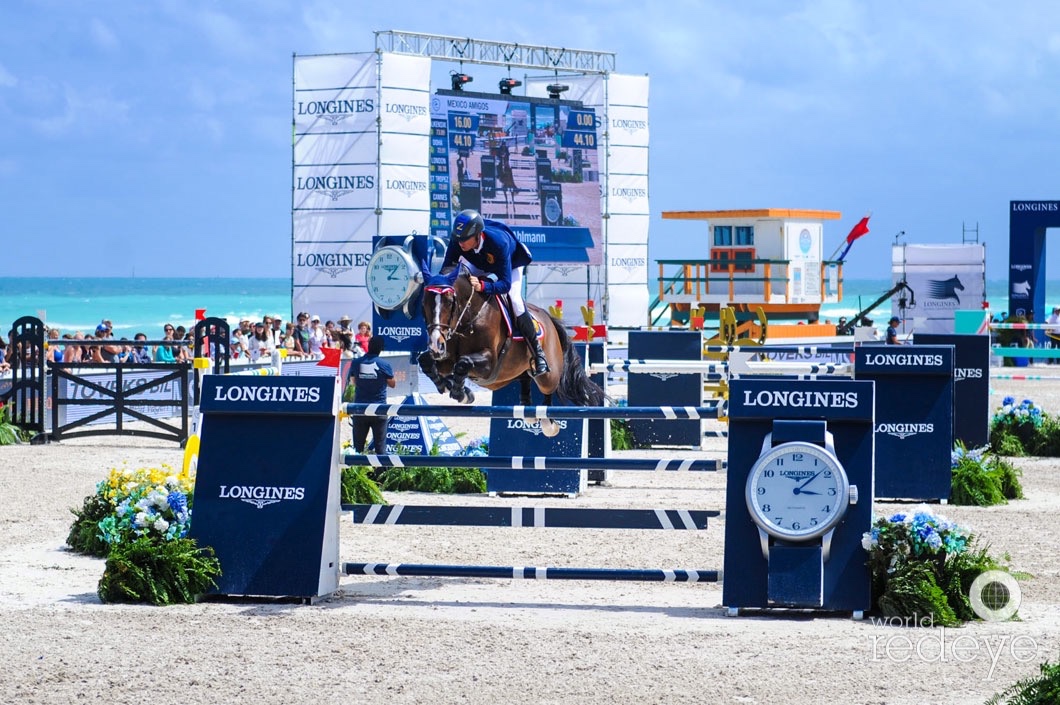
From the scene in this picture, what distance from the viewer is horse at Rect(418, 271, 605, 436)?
8867 mm

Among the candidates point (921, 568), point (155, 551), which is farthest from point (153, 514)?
point (921, 568)

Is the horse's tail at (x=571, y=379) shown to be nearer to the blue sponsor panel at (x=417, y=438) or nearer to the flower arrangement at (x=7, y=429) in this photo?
the blue sponsor panel at (x=417, y=438)

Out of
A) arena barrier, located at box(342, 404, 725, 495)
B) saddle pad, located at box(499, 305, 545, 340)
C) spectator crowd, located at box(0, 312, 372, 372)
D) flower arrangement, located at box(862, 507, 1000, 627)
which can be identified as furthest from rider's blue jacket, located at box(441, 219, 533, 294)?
spectator crowd, located at box(0, 312, 372, 372)

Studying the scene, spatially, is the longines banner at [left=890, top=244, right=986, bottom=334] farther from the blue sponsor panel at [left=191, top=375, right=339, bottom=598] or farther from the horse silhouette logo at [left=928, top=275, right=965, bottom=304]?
the blue sponsor panel at [left=191, top=375, right=339, bottom=598]

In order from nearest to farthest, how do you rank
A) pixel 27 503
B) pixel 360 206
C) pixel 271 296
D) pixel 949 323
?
pixel 27 503 < pixel 360 206 < pixel 949 323 < pixel 271 296

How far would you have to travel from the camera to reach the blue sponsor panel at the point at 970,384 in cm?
1573

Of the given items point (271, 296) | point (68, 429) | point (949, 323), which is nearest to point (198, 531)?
point (68, 429)

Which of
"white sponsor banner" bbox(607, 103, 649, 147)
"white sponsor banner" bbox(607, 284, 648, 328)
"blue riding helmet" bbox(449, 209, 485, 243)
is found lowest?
"blue riding helmet" bbox(449, 209, 485, 243)

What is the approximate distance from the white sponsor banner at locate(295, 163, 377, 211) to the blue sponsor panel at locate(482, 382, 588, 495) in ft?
65.2

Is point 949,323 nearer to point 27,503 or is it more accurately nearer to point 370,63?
point 370,63

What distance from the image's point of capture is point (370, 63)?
32531 millimetres

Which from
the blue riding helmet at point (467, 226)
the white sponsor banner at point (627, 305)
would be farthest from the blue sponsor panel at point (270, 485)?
the white sponsor banner at point (627, 305)

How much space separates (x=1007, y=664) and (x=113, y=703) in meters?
3.93

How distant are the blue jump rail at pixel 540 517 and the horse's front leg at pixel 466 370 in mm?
1156
